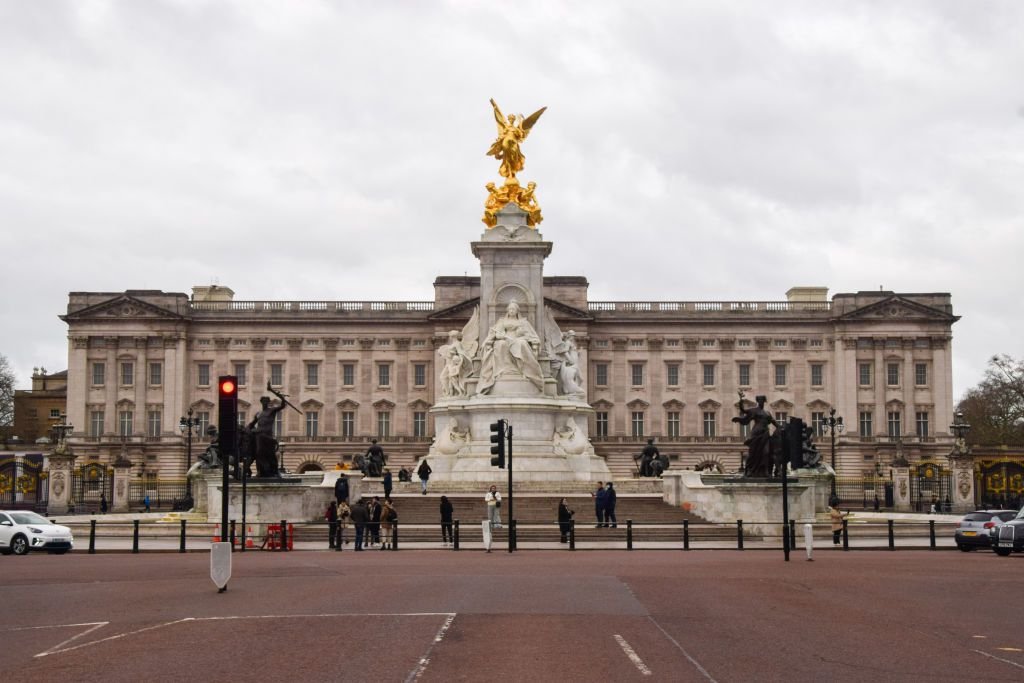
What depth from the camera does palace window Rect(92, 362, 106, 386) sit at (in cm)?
10731

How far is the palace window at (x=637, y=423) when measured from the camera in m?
108

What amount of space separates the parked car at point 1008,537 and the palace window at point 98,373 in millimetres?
87597

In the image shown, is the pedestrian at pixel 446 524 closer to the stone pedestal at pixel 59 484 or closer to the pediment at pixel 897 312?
the stone pedestal at pixel 59 484

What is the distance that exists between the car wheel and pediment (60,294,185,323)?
74.8 meters

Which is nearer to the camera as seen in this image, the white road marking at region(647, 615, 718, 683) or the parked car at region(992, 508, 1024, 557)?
the white road marking at region(647, 615, 718, 683)

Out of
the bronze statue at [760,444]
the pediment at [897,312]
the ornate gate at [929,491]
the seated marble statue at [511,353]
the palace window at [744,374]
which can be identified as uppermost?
the pediment at [897,312]

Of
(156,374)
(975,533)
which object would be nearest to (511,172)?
(975,533)

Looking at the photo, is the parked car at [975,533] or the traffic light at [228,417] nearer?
the traffic light at [228,417]

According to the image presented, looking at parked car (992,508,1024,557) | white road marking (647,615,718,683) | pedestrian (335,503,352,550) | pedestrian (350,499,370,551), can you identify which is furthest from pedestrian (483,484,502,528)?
white road marking (647,615,718,683)

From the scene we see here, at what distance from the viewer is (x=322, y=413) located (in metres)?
108

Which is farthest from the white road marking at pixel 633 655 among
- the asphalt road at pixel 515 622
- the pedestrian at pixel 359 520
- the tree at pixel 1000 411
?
the tree at pixel 1000 411

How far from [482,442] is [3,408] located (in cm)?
8897

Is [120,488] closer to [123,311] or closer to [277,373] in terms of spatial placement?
[277,373]

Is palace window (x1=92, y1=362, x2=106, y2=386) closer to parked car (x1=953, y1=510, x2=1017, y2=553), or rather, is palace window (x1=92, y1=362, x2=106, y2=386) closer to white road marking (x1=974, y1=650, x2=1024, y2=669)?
parked car (x1=953, y1=510, x2=1017, y2=553)
